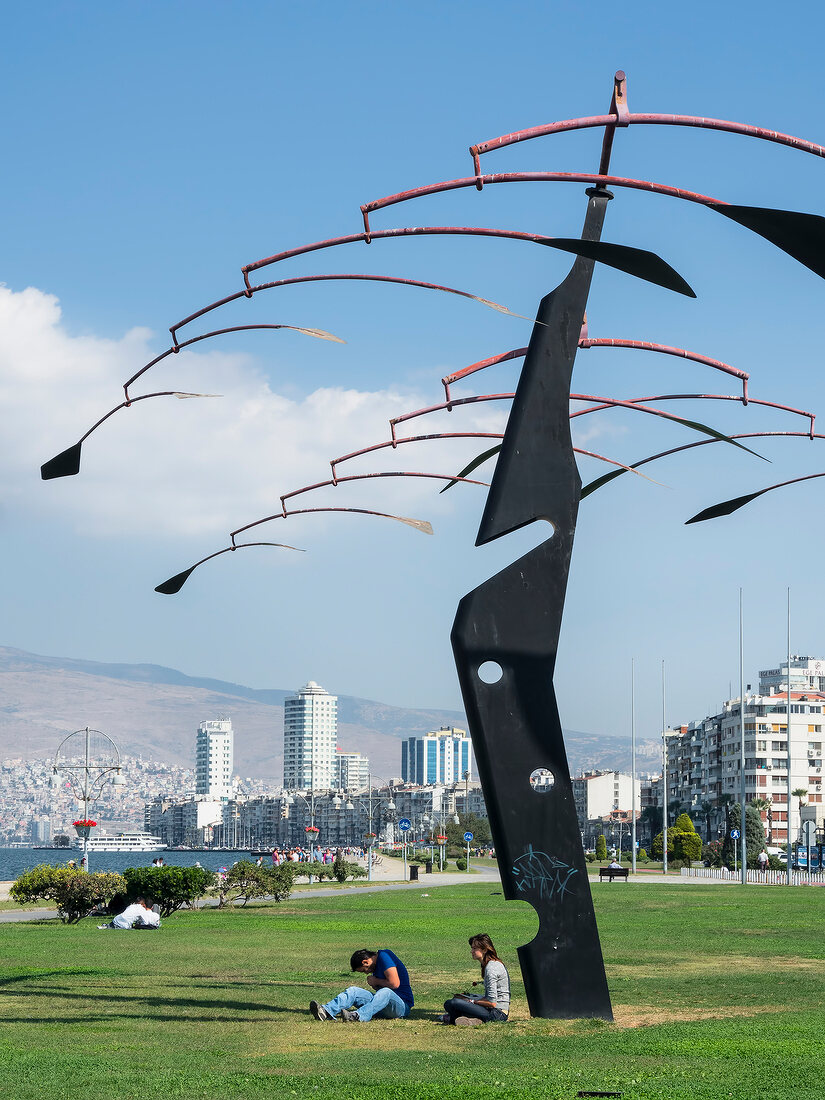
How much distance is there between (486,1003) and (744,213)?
26.0 feet

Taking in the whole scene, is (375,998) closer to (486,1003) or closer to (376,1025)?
(376,1025)

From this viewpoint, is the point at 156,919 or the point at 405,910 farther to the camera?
the point at 405,910

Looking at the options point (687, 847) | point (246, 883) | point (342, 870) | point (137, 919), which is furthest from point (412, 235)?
point (687, 847)

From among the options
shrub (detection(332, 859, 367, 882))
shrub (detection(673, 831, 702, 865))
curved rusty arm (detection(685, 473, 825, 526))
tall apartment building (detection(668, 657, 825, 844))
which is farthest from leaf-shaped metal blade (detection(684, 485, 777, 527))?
tall apartment building (detection(668, 657, 825, 844))

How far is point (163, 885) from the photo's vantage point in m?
31.4

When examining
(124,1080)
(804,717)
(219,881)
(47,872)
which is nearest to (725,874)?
(219,881)

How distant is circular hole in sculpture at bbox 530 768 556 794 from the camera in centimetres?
1348

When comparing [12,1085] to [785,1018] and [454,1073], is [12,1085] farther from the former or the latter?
[785,1018]

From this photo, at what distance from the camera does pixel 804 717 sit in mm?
135750

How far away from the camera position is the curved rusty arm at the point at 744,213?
9.67 meters

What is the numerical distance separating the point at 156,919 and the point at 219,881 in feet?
42.2

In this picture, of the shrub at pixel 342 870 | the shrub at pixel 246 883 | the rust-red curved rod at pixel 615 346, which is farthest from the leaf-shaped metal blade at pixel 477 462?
the shrub at pixel 342 870

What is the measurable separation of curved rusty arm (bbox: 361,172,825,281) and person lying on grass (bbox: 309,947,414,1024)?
736 centimetres

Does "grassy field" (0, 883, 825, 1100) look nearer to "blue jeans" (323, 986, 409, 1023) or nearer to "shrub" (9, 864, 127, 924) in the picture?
Answer: "blue jeans" (323, 986, 409, 1023)
